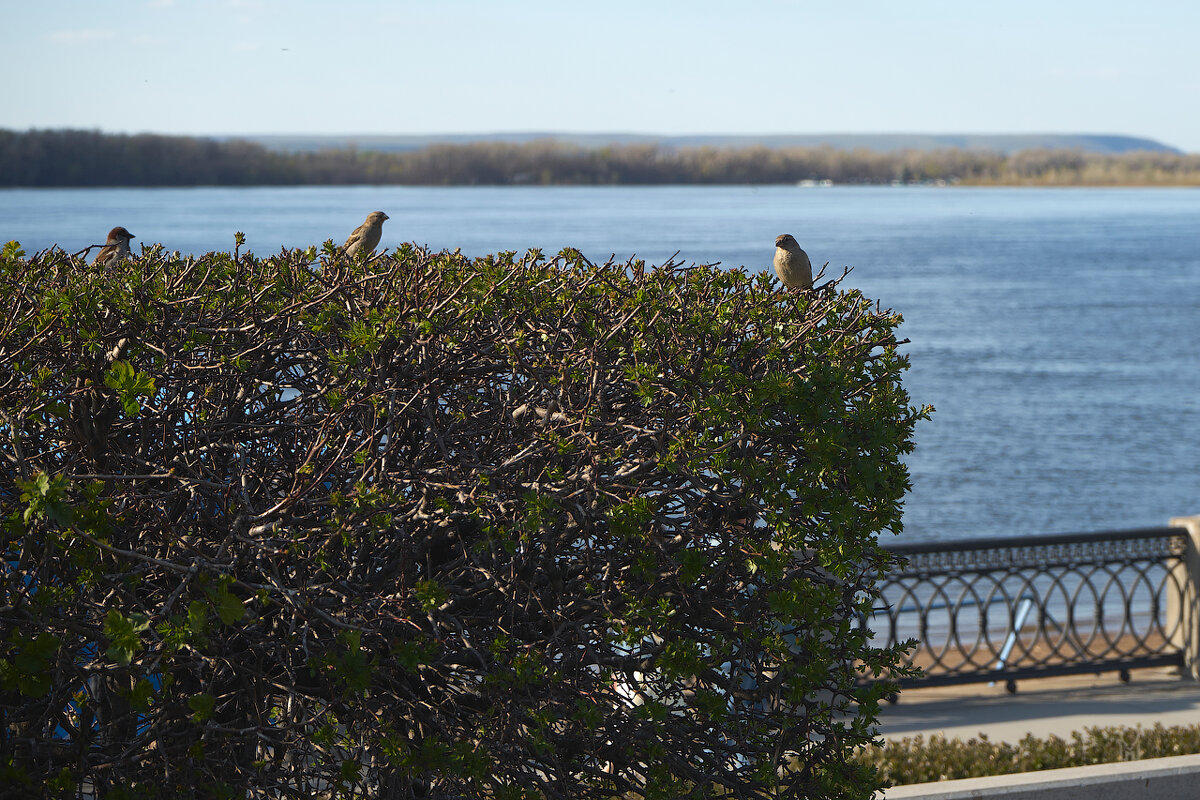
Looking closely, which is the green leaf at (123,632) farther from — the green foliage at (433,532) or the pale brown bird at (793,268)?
the pale brown bird at (793,268)

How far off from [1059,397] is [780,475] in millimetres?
50593

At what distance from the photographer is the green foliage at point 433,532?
3.13 m

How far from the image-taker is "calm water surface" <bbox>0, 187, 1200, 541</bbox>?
3497cm

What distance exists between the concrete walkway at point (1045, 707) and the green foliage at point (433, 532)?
16.1 feet

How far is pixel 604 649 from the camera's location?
3.40 m

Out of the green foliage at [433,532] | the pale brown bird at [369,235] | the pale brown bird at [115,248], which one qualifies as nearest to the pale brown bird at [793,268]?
the green foliage at [433,532]

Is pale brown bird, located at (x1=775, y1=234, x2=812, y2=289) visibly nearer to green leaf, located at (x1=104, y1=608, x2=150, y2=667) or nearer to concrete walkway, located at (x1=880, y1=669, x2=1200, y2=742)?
green leaf, located at (x1=104, y1=608, x2=150, y2=667)

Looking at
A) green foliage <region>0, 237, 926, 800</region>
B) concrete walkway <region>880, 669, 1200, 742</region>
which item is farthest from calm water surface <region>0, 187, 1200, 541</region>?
green foliage <region>0, 237, 926, 800</region>

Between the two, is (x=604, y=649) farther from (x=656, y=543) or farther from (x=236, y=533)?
(x=236, y=533)

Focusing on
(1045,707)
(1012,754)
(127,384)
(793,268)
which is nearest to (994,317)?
(1045,707)

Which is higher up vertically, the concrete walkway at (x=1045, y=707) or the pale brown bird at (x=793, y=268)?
the pale brown bird at (x=793, y=268)

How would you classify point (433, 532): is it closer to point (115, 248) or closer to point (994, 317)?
point (115, 248)

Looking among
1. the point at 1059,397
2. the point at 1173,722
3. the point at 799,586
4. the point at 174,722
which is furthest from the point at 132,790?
the point at 1059,397

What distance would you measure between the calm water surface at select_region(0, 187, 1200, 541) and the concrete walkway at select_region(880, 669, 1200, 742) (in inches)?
126
